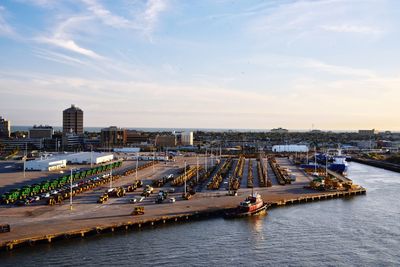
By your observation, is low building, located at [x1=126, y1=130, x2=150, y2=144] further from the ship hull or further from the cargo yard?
the ship hull

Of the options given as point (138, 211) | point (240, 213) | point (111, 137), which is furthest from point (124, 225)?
point (111, 137)

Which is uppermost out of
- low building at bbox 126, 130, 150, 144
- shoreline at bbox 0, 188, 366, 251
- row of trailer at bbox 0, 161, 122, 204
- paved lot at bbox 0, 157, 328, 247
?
low building at bbox 126, 130, 150, 144

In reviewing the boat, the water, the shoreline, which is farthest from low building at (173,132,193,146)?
the water

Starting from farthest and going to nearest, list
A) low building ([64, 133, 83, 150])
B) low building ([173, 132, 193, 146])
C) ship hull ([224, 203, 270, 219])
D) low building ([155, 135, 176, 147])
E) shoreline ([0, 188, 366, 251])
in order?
low building ([173, 132, 193, 146]) < low building ([155, 135, 176, 147]) < low building ([64, 133, 83, 150]) < ship hull ([224, 203, 270, 219]) < shoreline ([0, 188, 366, 251])

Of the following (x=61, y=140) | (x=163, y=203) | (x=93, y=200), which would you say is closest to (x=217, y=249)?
(x=163, y=203)

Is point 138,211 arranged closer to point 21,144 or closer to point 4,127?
point 21,144

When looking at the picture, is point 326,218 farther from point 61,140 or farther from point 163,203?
point 61,140
